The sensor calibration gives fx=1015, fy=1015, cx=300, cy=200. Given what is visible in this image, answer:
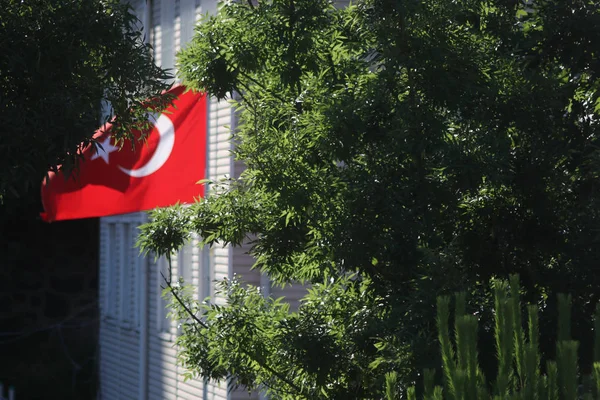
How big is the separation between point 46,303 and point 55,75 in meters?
16.7

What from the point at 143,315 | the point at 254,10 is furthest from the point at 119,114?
the point at 143,315

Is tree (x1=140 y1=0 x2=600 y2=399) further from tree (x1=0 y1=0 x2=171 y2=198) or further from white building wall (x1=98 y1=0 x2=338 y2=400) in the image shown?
white building wall (x1=98 y1=0 x2=338 y2=400)

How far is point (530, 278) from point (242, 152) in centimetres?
223

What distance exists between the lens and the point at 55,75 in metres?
8.55

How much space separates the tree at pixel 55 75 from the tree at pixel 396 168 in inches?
49.7

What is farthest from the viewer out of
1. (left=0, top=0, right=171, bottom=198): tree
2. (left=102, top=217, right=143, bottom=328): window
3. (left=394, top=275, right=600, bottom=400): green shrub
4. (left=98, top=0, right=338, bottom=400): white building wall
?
(left=102, top=217, right=143, bottom=328): window

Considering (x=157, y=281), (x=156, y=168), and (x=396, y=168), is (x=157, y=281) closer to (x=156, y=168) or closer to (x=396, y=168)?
(x=156, y=168)

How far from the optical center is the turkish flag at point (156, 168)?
39.9 ft

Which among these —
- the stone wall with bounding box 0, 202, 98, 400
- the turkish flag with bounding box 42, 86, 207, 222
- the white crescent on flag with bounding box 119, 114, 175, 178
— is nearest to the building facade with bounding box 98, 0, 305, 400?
the turkish flag with bounding box 42, 86, 207, 222

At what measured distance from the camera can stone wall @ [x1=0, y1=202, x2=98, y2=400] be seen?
23.0 meters

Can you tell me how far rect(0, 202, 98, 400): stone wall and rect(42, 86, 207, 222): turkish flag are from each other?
27.4 ft

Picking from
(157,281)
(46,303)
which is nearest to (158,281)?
(157,281)

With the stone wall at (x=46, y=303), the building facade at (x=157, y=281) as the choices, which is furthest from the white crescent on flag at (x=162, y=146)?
the stone wall at (x=46, y=303)

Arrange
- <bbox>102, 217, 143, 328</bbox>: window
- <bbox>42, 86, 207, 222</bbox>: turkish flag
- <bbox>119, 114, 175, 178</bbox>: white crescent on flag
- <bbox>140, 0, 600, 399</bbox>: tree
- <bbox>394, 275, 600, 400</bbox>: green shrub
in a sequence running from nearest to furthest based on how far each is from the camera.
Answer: <bbox>394, 275, 600, 400</bbox>: green shrub, <bbox>140, 0, 600, 399</bbox>: tree, <bbox>42, 86, 207, 222</bbox>: turkish flag, <bbox>119, 114, 175, 178</bbox>: white crescent on flag, <bbox>102, 217, 143, 328</bbox>: window
